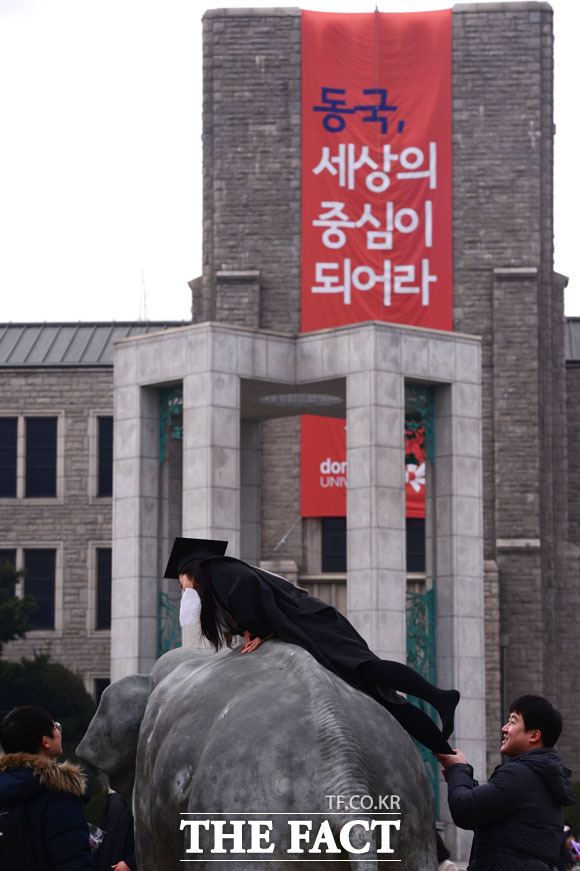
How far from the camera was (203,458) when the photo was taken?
23781 mm

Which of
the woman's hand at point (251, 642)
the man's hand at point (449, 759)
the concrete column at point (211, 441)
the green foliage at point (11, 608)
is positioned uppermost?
the concrete column at point (211, 441)

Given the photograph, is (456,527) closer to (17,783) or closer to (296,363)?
(296,363)

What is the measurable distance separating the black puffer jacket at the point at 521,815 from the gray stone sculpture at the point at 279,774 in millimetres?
Answer: 1152

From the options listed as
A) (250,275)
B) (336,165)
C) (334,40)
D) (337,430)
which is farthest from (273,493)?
(334,40)

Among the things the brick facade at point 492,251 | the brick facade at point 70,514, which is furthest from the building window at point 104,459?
the brick facade at point 492,251

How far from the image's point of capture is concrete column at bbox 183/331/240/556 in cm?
2367

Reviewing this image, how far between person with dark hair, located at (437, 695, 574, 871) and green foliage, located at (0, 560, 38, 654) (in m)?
33.1

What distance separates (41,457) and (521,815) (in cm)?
4016

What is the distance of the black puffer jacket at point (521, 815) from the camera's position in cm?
621

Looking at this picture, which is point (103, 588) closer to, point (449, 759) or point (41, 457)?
point (41, 457)

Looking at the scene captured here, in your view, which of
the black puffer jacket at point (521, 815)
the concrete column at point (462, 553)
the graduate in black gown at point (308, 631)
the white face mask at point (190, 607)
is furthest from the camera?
the concrete column at point (462, 553)

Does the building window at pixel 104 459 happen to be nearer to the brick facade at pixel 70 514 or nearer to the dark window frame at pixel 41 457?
the brick facade at pixel 70 514

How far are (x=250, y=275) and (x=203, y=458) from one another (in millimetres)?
17863

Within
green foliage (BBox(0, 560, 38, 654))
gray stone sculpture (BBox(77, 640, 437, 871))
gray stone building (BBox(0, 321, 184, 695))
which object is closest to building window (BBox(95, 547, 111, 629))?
gray stone building (BBox(0, 321, 184, 695))
